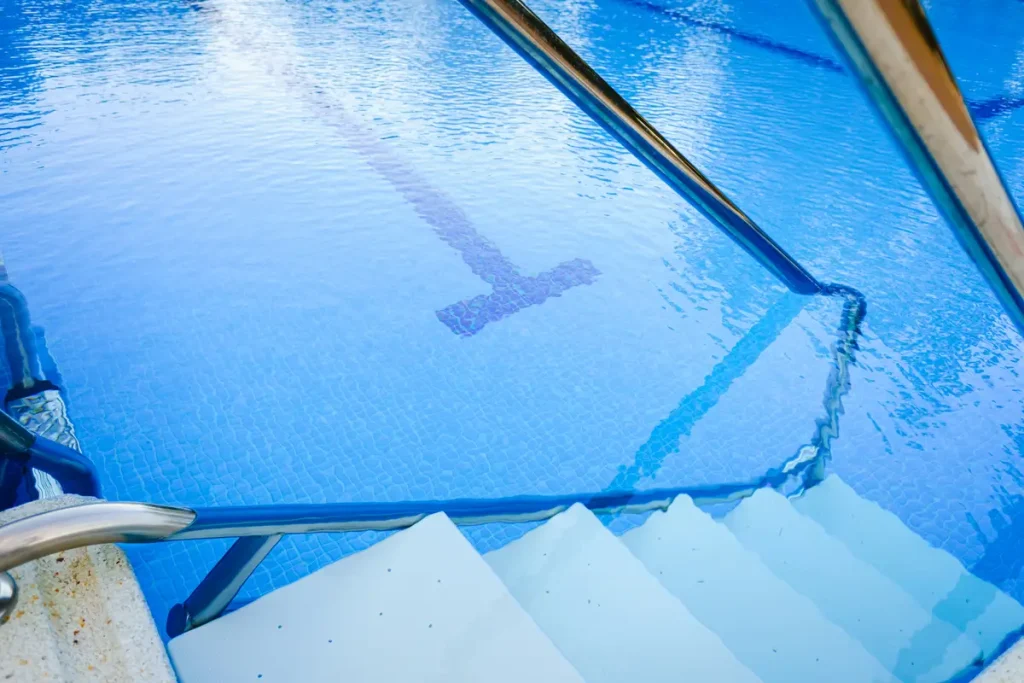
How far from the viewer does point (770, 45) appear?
823 cm

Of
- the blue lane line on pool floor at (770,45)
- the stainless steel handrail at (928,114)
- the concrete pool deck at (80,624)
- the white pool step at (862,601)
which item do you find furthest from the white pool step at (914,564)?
the blue lane line on pool floor at (770,45)

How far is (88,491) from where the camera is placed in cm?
176

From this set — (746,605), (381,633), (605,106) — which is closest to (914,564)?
(746,605)

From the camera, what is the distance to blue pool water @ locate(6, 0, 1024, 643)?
2803 mm

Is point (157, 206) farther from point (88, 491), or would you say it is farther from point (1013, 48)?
point (1013, 48)

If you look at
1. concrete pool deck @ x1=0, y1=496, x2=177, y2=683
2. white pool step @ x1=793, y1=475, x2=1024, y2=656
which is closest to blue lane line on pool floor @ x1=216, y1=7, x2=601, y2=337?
white pool step @ x1=793, y1=475, x2=1024, y2=656

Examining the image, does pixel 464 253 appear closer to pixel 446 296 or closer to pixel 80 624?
pixel 446 296

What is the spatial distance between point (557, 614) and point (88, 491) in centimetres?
123

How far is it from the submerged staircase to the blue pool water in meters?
0.51

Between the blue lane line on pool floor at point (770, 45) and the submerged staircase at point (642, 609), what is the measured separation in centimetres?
571

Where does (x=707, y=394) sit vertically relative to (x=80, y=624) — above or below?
below

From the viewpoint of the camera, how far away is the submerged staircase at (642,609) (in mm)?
1073

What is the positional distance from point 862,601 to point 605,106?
5.52 feet

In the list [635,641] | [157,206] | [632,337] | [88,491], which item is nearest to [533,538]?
[635,641]
